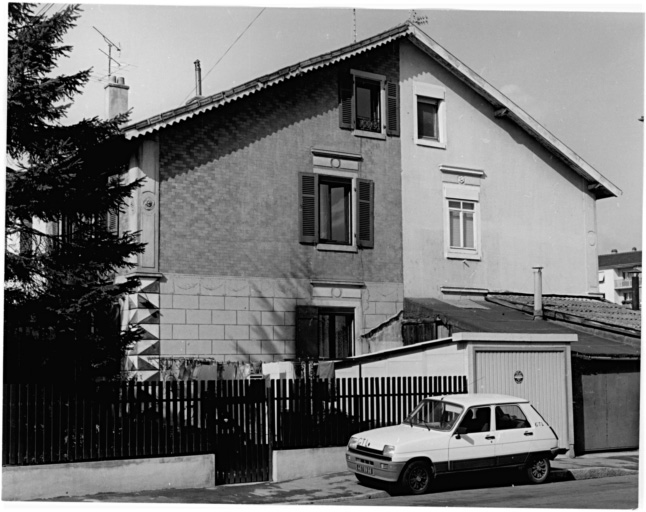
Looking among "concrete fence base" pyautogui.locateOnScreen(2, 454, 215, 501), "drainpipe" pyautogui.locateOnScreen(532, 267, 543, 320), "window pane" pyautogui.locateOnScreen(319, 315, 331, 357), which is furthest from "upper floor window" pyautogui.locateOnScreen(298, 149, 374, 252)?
"concrete fence base" pyautogui.locateOnScreen(2, 454, 215, 501)

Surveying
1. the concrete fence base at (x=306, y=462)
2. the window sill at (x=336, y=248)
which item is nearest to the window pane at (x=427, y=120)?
the window sill at (x=336, y=248)

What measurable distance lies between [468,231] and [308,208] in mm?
4577

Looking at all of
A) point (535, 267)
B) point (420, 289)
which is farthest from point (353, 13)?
point (535, 267)

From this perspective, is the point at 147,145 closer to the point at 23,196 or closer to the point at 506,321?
the point at 23,196

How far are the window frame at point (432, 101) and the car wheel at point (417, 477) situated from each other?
9.59m

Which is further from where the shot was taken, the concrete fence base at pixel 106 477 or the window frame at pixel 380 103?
the window frame at pixel 380 103

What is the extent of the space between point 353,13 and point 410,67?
5298 millimetres

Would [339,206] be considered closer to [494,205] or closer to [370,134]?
[370,134]

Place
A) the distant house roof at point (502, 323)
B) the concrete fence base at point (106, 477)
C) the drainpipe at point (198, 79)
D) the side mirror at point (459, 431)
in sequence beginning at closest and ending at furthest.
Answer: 1. the concrete fence base at point (106, 477)
2. the side mirror at point (459, 431)
3. the drainpipe at point (198, 79)
4. the distant house roof at point (502, 323)

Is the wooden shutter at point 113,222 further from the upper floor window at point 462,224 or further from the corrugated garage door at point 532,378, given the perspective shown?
the upper floor window at point 462,224

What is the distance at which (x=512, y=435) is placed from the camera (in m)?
14.3

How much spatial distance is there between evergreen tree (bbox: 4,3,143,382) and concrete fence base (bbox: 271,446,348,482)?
323cm

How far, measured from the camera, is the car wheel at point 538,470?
1441cm

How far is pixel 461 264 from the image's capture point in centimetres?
2125
